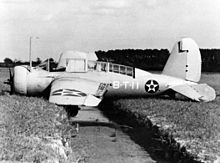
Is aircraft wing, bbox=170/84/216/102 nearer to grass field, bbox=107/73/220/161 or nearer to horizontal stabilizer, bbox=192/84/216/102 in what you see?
horizontal stabilizer, bbox=192/84/216/102

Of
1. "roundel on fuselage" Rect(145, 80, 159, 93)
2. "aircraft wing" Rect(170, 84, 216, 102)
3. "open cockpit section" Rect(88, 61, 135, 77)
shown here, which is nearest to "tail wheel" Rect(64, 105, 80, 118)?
"open cockpit section" Rect(88, 61, 135, 77)

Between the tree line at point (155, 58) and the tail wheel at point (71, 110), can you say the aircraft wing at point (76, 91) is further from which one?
the tree line at point (155, 58)

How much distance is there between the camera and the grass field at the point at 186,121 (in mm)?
6895

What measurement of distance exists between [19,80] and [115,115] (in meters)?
3.11

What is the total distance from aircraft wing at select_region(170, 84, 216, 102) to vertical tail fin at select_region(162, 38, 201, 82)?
1150 mm

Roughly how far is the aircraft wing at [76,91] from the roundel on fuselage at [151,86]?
159 centimetres

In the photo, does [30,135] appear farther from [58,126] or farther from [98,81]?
[98,81]

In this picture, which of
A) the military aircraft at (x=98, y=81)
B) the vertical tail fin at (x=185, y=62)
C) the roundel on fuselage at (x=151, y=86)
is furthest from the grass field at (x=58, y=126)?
the vertical tail fin at (x=185, y=62)

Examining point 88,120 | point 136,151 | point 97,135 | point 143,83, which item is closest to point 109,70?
point 143,83

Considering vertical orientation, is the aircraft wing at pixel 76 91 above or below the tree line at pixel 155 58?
above

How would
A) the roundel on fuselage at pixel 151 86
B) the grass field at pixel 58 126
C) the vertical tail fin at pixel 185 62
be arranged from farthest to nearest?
the vertical tail fin at pixel 185 62 → the roundel on fuselage at pixel 151 86 → the grass field at pixel 58 126

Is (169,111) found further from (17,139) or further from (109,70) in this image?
(17,139)

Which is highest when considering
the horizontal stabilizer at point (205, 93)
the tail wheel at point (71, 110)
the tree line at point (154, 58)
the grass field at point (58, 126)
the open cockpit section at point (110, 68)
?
the open cockpit section at point (110, 68)

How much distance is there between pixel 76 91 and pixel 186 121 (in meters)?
3.34
